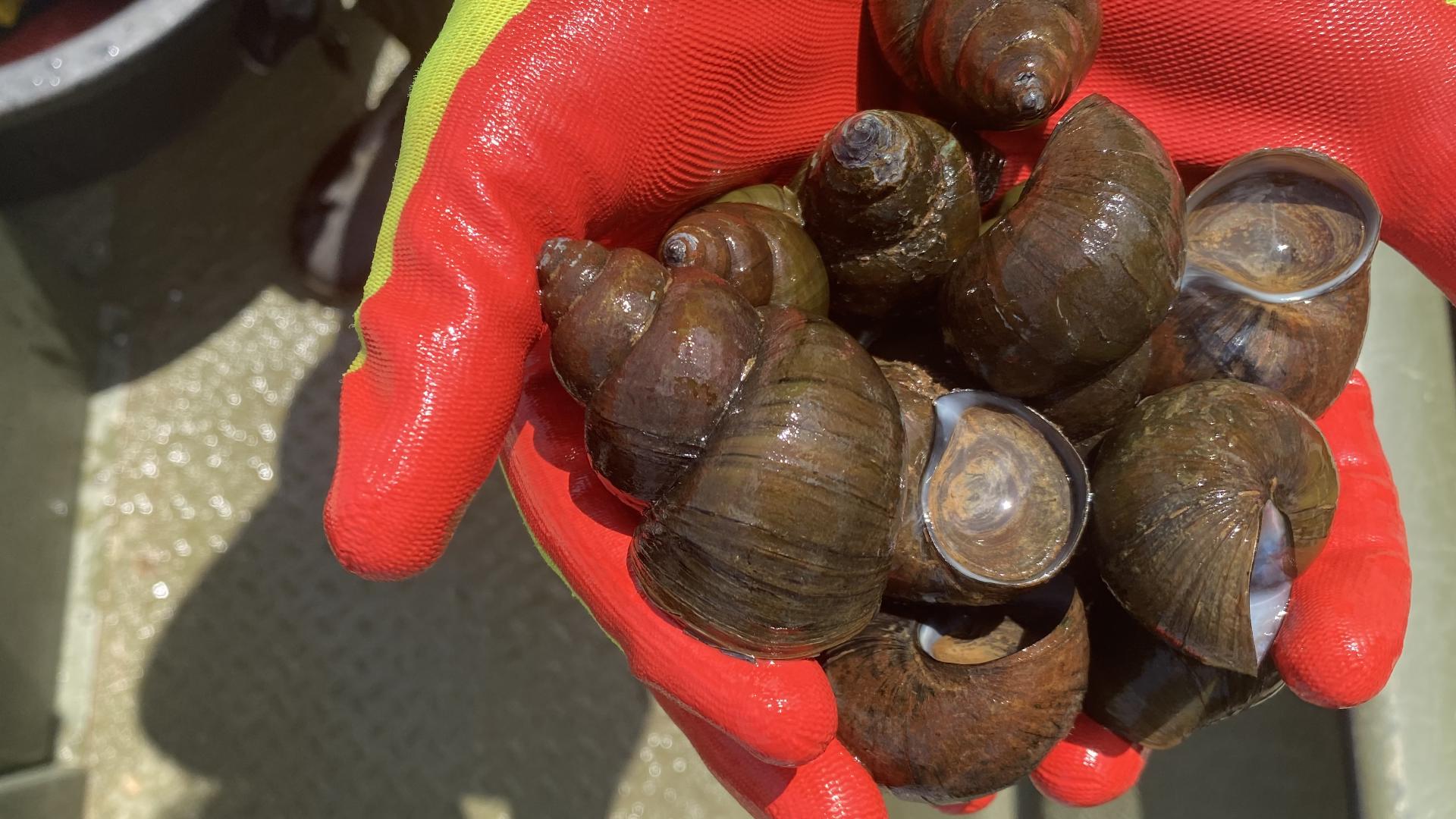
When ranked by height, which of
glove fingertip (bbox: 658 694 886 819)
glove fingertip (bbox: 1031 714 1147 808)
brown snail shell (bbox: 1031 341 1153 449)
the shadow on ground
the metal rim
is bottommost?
the shadow on ground

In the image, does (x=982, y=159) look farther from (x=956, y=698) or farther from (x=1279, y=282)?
(x=956, y=698)

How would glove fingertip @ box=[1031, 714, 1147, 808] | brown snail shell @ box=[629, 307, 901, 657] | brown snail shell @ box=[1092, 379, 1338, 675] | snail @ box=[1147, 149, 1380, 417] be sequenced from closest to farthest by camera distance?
1. brown snail shell @ box=[629, 307, 901, 657]
2. brown snail shell @ box=[1092, 379, 1338, 675]
3. snail @ box=[1147, 149, 1380, 417]
4. glove fingertip @ box=[1031, 714, 1147, 808]

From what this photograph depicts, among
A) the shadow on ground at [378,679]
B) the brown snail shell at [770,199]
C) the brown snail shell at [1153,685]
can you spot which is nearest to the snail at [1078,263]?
the brown snail shell at [770,199]

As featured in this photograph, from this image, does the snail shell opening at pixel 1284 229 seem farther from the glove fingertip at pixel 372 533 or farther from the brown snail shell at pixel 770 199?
the glove fingertip at pixel 372 533

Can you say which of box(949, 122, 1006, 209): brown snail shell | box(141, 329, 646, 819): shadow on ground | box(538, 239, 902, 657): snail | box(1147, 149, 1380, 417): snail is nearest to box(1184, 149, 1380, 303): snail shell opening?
box(1147, 149, 1380, 417): snail

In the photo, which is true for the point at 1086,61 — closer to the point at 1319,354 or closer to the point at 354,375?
the point at 1319,354

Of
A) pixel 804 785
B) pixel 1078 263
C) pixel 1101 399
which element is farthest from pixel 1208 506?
pixel 804 785

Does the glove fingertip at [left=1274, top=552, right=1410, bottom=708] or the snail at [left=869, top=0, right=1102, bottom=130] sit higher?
the snail at [left=869, top=0, right=1102, bottom=130]

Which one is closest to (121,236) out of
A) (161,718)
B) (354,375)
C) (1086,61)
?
(161,718)

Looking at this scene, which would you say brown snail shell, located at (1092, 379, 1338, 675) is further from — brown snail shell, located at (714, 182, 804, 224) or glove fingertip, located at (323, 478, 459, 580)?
glove fingertip, located at (323, 478, 459, 580)
